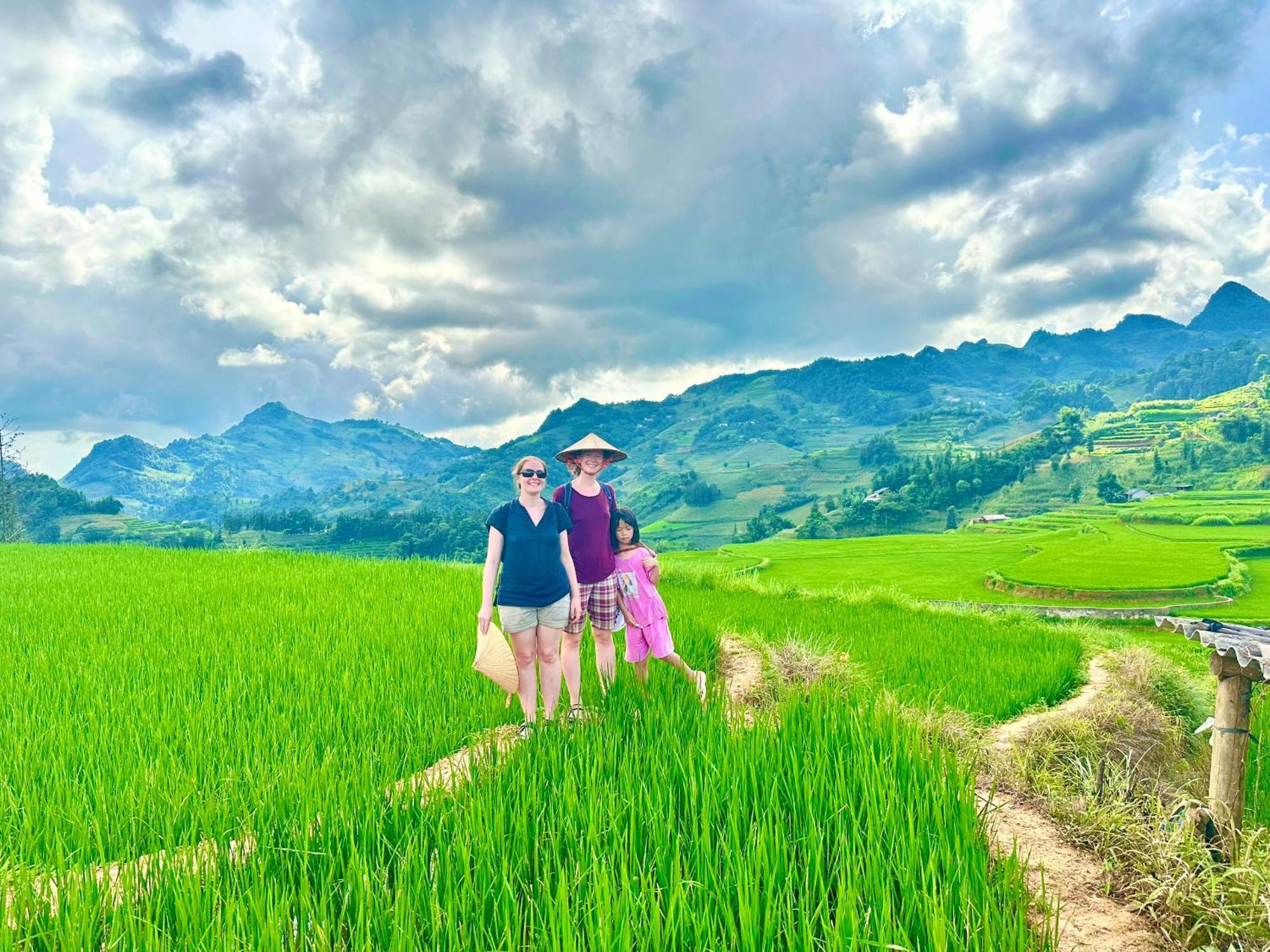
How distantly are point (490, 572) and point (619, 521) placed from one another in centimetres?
125

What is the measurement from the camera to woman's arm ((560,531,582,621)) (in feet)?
16.4

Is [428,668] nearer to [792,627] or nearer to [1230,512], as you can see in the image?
[792,627]

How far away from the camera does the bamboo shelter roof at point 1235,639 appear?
354cm

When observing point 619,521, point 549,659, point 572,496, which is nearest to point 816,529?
point 619,521

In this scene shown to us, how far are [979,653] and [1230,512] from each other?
8220 cm

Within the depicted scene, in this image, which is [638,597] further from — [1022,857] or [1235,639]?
[1235,639]

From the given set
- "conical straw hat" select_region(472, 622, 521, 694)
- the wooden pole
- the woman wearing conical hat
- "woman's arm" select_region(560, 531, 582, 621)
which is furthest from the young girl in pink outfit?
the wooden pole

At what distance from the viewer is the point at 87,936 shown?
90.7 inches

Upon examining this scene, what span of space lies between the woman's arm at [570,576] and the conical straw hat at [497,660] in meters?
0.58

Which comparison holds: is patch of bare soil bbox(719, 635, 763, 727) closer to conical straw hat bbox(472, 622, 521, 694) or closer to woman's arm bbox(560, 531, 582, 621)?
Result: woman's arm bbox(560, 531, 582, 621)

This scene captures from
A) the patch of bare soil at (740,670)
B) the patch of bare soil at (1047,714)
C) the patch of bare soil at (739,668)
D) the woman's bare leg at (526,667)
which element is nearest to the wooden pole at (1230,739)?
the patch of bare soil at (1047,714)

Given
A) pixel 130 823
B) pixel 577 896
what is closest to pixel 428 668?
pixel 130 823

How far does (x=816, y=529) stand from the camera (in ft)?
323

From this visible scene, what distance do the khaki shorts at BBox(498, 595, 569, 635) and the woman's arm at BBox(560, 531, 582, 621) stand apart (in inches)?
2.3
